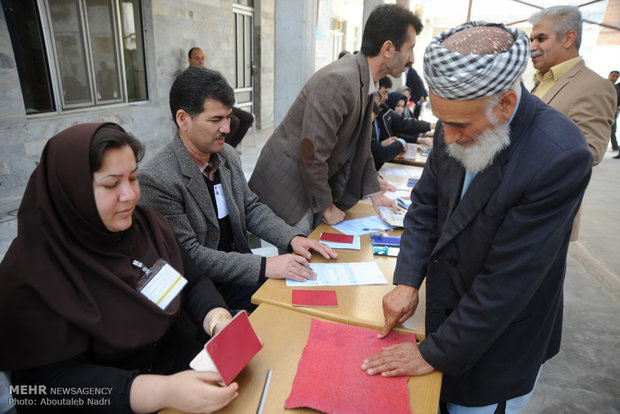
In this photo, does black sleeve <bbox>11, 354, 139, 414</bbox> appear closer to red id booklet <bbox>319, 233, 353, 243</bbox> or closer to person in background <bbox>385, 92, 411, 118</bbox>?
red id booklet <bbox>319, 233, 353, 243</bbox>

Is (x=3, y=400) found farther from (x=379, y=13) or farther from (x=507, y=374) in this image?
(x=379, y=13)

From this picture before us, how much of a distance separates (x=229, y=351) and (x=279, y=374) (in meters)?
0.21

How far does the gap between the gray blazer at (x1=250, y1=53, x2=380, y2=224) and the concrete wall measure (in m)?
2.71

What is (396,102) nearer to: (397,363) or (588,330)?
(588,330)

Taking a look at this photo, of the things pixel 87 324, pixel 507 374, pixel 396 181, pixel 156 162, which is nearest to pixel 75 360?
pixel 87 324

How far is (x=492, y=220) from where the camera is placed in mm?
1046

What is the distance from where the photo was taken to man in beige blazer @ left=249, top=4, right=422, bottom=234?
84.1 inches

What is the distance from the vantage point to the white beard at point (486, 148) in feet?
3.35

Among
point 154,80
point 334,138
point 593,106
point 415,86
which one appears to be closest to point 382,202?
point 334,138

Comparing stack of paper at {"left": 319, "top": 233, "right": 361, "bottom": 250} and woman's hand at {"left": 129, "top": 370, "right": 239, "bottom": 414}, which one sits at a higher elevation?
woman's hand at {"left": 129, "top": 370, "right": 239, "bottom": 414}

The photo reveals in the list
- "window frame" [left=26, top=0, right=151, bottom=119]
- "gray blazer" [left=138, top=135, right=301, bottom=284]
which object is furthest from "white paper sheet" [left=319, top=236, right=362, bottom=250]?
"window frame" [left=26, top=0, right=151, bottom=119]

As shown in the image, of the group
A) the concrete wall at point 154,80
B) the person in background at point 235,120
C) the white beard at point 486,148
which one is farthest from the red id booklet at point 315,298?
the concrete wall at point 154,80


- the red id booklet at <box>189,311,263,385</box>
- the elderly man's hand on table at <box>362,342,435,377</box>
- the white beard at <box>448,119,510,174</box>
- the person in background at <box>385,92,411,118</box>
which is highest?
the white beard at <box>448,119,510,174</box>

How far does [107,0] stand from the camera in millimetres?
4590
